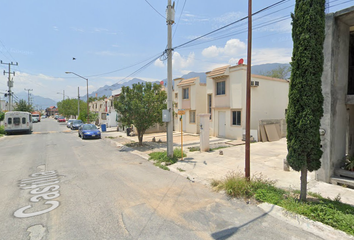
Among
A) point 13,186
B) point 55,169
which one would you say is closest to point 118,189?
point 13,186

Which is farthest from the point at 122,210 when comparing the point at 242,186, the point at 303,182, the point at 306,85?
the point at 306,85

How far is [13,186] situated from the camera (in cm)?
635

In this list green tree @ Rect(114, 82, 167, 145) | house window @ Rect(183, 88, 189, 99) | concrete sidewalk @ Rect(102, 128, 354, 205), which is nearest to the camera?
concrete sidewalk @ Rect(102, 128, 354, 205)

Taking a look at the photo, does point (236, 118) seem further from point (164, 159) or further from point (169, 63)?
point (164, 159)

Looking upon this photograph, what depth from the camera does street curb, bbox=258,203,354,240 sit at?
142 inches

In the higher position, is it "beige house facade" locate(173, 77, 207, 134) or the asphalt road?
"beige house facade" locate(173, 77, 207, 134)

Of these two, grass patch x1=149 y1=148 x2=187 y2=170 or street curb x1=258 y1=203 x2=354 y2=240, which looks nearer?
street curb x1=258 y1=203 x2=354 y2=240

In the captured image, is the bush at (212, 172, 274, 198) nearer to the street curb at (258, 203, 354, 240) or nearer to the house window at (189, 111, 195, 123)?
the street curb at (258, 203, 354, 240)

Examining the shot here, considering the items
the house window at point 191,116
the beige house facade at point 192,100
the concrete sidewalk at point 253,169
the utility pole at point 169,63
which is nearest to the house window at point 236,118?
the beige house facade at point 192,100

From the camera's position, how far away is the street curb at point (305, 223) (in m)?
3.61

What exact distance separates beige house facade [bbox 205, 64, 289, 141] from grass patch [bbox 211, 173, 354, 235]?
9.88 m

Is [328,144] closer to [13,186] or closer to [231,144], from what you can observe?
[231,144]

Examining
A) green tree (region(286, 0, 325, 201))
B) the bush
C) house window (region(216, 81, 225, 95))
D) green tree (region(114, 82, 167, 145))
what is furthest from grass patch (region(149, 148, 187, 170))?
house window (region(216, 81, 225, 95))

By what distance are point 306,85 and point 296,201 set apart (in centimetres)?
268
